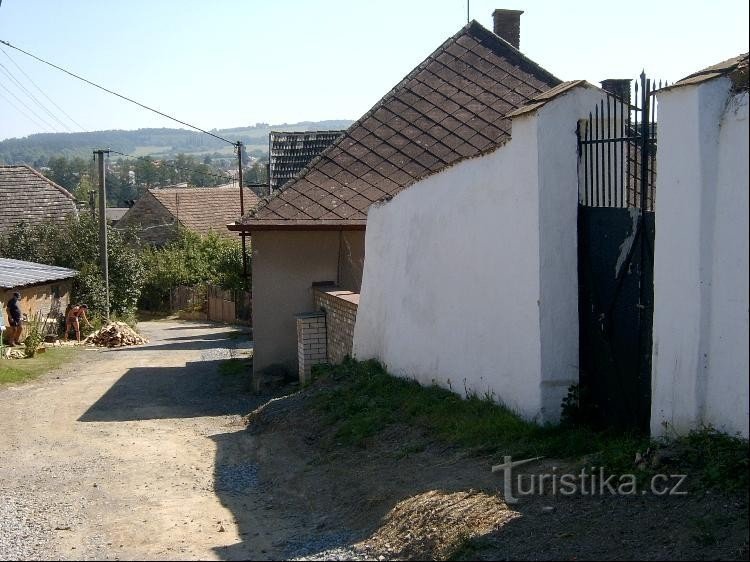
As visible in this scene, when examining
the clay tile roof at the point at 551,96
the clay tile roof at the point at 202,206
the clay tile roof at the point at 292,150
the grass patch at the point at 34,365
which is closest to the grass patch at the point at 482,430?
the clay tile roof at the point at 551,96

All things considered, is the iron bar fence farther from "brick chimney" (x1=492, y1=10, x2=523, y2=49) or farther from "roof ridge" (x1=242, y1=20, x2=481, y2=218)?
"brick chimney" (x1=492, y1=10, x2=523, y2=49)

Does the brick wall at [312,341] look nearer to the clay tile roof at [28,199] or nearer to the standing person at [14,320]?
the standing person at [14,320]

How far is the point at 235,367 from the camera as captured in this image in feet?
57.6

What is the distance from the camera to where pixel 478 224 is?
26.9 feet

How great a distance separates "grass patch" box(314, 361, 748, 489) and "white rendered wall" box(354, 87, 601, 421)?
23 centimetres

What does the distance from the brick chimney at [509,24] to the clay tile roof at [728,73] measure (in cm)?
1304

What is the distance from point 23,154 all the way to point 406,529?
19612 cm

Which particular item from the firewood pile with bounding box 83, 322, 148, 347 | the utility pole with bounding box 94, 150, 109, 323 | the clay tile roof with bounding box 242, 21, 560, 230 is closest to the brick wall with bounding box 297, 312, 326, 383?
the clay tile roof with bounding box 242, 21, 560, 230

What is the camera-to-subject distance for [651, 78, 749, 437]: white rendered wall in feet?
16.9

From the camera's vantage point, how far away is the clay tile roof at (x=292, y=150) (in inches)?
655

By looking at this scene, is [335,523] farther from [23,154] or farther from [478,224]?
[23,154]

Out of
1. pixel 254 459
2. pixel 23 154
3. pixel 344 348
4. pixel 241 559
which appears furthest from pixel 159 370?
pixel 23 154

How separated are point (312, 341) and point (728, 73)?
8941mm

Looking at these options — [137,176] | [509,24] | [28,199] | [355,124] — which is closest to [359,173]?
[355,124]
